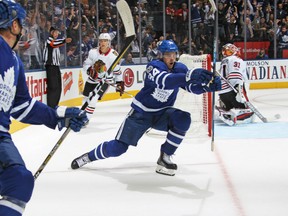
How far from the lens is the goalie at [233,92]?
600 cm

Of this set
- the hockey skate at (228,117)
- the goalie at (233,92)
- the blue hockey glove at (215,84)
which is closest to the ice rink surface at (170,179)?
the hockey skate at (228,117)

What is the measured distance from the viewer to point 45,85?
6934 millimetres

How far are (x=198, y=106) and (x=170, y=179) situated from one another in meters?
2.55

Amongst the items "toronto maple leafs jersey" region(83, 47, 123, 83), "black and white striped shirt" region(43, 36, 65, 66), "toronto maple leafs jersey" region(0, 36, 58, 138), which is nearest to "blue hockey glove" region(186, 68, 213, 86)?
"toronto maple leafs jersey" region(0, 36, 58, 138)

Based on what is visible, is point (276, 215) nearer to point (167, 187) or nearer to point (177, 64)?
point (167, 187)

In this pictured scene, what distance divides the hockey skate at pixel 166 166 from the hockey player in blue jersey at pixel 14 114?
5.08ft

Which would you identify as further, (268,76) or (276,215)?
(268,76)

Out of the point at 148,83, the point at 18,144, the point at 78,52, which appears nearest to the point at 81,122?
the point at 148,83

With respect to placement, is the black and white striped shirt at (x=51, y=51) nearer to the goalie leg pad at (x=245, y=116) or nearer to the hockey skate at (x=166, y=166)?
the goalie leg pad at (x=245, y=116)

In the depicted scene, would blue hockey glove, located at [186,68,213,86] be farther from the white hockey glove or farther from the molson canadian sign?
the molson canadian sign

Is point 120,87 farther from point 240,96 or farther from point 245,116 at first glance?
point 245,116

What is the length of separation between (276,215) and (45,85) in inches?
189

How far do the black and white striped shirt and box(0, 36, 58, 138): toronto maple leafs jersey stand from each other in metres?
4.80

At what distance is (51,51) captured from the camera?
688 cm
